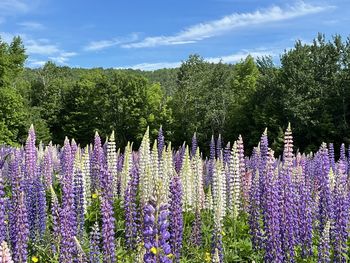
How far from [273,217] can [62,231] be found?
2799mm

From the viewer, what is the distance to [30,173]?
34.3ft

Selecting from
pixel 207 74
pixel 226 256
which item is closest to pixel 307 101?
pixel 207 74

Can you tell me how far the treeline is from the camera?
3759 cm

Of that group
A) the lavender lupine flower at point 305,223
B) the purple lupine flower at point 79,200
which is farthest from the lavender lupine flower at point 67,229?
the lavender lupine flower at point 305,223

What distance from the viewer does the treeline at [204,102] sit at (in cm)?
3759

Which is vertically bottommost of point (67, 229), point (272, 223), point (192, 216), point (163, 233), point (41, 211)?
point (192, 216)

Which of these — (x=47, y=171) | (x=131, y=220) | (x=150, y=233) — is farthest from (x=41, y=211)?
(x=150, y=233)

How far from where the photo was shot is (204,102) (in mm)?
46219

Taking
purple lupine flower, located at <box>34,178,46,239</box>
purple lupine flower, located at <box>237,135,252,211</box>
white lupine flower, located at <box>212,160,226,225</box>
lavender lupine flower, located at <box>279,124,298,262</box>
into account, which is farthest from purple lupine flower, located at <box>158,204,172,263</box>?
purple lupine flower, located at <box>237,135,252,211</box>

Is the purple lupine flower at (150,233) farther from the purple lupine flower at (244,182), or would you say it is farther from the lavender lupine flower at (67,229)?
the purple lupine flower at (244,182)

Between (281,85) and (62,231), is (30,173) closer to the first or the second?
(62,231)

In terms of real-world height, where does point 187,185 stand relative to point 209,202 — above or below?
above

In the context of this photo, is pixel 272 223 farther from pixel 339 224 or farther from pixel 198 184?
pixel 198 184

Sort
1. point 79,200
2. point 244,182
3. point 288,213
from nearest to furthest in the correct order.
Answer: point 288,213
point 79,200
point 244,182
